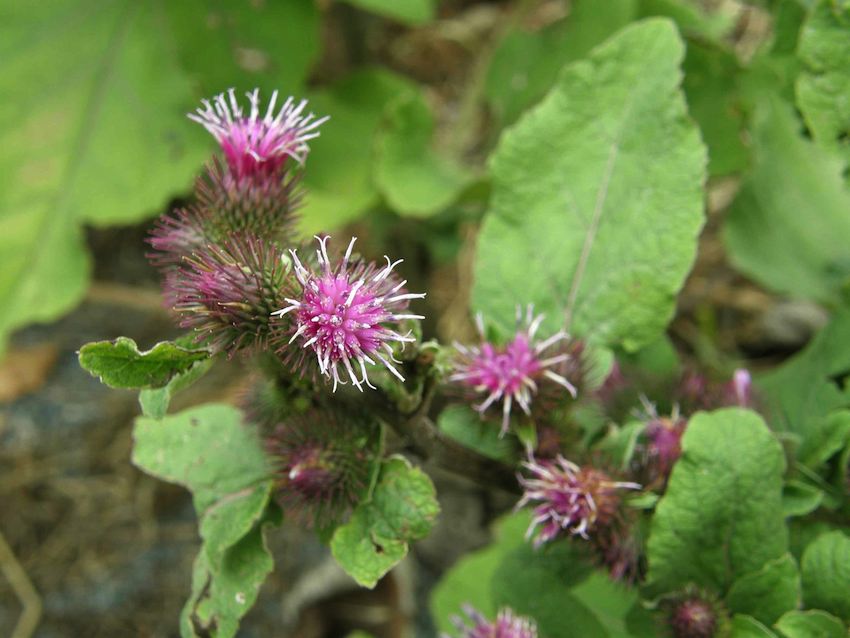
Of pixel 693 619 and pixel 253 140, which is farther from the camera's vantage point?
pixel 693 619

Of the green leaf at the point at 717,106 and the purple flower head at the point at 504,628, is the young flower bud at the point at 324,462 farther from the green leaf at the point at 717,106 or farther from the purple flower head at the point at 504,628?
the green leaf at the point at 717,106

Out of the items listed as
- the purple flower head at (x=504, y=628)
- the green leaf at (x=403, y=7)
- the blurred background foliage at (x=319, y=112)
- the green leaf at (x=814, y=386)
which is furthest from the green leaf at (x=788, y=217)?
the purple flower head at (x=504, y=628)

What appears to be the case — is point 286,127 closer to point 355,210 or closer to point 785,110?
point 355,210

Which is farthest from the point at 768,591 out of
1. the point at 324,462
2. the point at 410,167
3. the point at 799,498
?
the point at 410,167

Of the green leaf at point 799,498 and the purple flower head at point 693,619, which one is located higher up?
the green leaf at point 799,498

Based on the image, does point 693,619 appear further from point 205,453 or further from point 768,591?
point 205,453

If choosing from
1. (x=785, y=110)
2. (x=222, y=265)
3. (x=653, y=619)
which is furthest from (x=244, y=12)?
(x=653, y=619)

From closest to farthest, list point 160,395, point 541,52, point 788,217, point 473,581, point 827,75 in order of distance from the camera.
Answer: point 160,395 → point 827,75 → point 473,581 → point 788,217 → point 541,52
